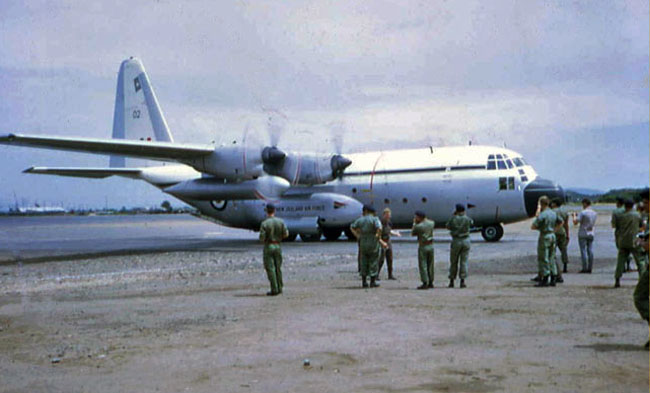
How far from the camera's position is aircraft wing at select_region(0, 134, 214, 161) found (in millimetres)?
Answer: 20297

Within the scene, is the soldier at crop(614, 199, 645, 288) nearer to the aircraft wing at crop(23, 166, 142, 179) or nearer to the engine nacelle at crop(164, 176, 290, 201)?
the engine nacelle at crop(164, 176, 290, 201)

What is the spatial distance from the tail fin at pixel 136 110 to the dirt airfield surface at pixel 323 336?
16283 mm

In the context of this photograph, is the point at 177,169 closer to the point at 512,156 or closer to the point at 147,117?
the point at 147,117

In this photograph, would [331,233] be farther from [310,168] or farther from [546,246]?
[546,246]

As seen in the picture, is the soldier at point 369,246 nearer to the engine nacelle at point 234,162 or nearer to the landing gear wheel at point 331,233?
the engine nacelle at point 234,162

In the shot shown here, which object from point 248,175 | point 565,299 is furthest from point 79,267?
point 565,299

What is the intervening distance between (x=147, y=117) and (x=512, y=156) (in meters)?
16.4

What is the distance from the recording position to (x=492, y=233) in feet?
87.5

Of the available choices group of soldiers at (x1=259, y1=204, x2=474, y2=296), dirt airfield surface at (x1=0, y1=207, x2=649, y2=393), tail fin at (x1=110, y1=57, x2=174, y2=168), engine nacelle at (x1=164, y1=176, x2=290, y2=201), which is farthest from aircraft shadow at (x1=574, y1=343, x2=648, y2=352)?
tail fin at (x1=110, y1=57, x2=174, y2=168)

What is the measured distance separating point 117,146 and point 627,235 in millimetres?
16443

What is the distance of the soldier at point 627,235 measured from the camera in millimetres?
12031

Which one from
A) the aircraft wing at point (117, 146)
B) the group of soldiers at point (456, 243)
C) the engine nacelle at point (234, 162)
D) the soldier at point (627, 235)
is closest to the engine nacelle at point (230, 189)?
the engine nacelle at point (234, 162)

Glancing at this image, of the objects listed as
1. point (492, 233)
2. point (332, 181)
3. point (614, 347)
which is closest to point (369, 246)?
point (614, 347)

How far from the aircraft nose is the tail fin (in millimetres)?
16163
